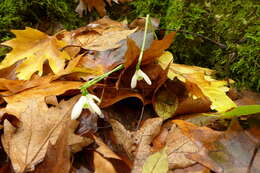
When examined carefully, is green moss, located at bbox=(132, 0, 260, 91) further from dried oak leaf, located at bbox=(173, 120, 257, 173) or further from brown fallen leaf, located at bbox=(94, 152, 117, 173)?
brown fallen leaf, located at bbox=(94, 152, 117, 173)

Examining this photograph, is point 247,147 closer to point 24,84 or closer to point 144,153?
point 144,153

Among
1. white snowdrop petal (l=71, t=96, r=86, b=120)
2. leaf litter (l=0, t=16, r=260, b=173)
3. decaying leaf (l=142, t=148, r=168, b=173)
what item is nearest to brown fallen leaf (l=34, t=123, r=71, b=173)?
leaf litter (l=0, t=16, r=260, b=173)

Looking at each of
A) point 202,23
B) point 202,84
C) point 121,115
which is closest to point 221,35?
point 202,23

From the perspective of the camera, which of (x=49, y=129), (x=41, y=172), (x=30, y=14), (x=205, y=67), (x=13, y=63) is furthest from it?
(x=30, y=14)

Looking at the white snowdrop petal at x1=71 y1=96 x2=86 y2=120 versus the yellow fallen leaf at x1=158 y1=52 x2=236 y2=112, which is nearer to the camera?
the white snowdrop petal at x1=71 y1=96 x2=86 y2=120

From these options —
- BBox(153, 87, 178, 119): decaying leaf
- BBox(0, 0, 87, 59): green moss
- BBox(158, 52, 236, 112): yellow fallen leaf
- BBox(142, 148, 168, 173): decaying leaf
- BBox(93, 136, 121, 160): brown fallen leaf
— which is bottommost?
BBox(93, 136, 121, 160): brown fallen leaf

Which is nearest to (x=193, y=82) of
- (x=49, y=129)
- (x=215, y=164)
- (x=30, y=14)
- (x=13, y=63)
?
→ (x=215, y=164)

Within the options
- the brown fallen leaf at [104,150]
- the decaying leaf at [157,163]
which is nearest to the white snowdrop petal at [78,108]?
the brown fallen leaf at [104,150]

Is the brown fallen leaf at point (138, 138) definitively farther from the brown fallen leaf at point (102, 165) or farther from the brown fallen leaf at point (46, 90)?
the brown fallen leaf at point (46, 90)
